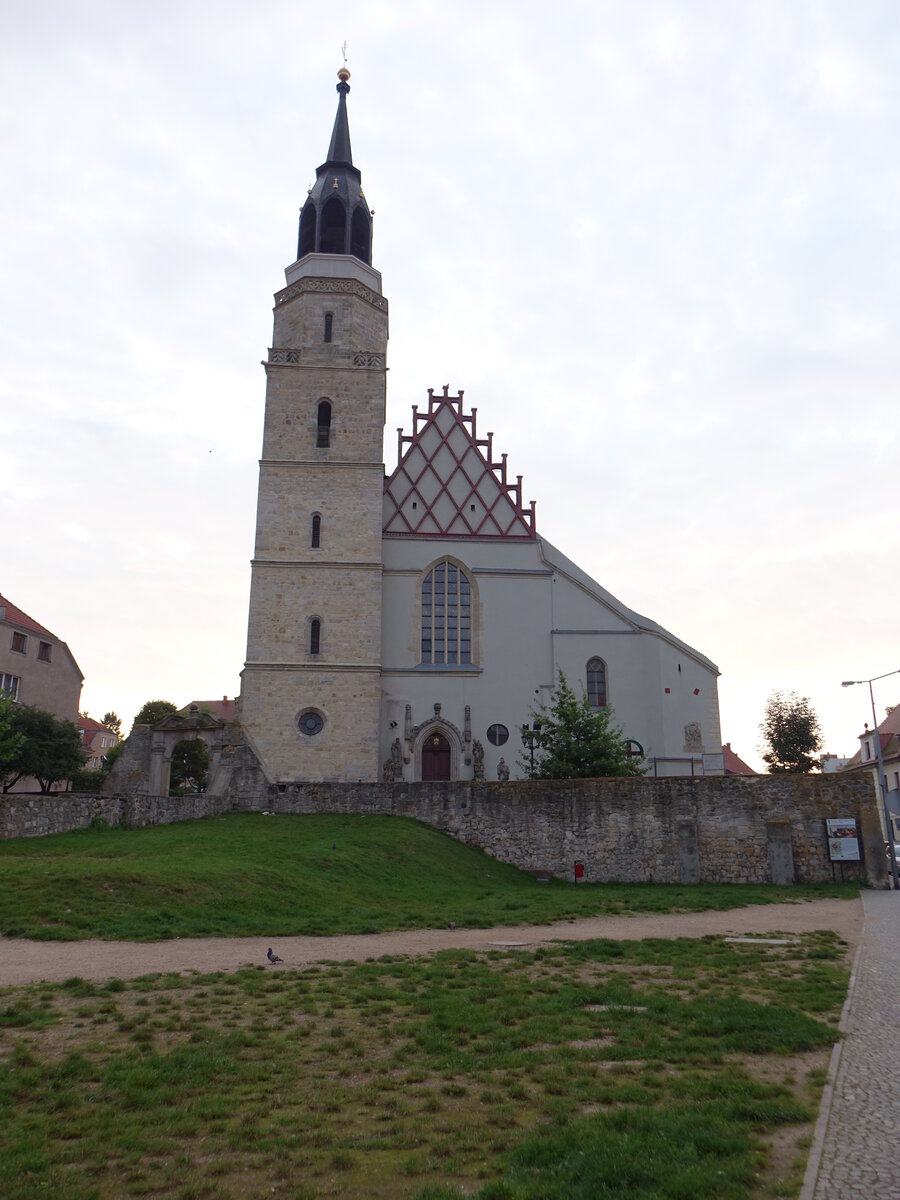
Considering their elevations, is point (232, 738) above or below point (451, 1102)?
above

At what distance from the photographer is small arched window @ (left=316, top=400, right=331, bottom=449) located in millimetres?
35750

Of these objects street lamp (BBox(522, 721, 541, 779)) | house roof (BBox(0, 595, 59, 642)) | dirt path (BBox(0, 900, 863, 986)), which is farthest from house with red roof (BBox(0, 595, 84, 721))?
dirt path (BBox(0, 900, 863, 986))

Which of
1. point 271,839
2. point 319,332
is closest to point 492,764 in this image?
point 271,839

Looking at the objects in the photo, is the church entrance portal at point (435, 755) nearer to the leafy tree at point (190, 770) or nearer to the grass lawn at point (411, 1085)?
the leafy tree at point (190, 770)

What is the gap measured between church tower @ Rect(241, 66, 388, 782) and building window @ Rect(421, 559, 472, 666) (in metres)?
2.29

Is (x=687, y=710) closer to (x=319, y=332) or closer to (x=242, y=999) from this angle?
(x=319, y=332)

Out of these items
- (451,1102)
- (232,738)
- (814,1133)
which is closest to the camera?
(814,1133)

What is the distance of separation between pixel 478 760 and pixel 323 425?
14983 millimetres

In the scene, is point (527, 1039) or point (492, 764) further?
point (492, 764)

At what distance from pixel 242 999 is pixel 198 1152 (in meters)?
3.80

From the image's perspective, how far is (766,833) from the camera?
81.1 feet

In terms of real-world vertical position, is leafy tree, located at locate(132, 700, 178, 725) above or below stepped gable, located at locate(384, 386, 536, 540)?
below

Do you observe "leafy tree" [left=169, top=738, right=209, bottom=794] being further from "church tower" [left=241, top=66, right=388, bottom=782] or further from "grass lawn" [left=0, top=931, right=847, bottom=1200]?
"grass lawn" [left=0, top=931, right=847, bottom=1200]

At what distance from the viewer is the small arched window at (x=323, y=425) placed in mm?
35750
